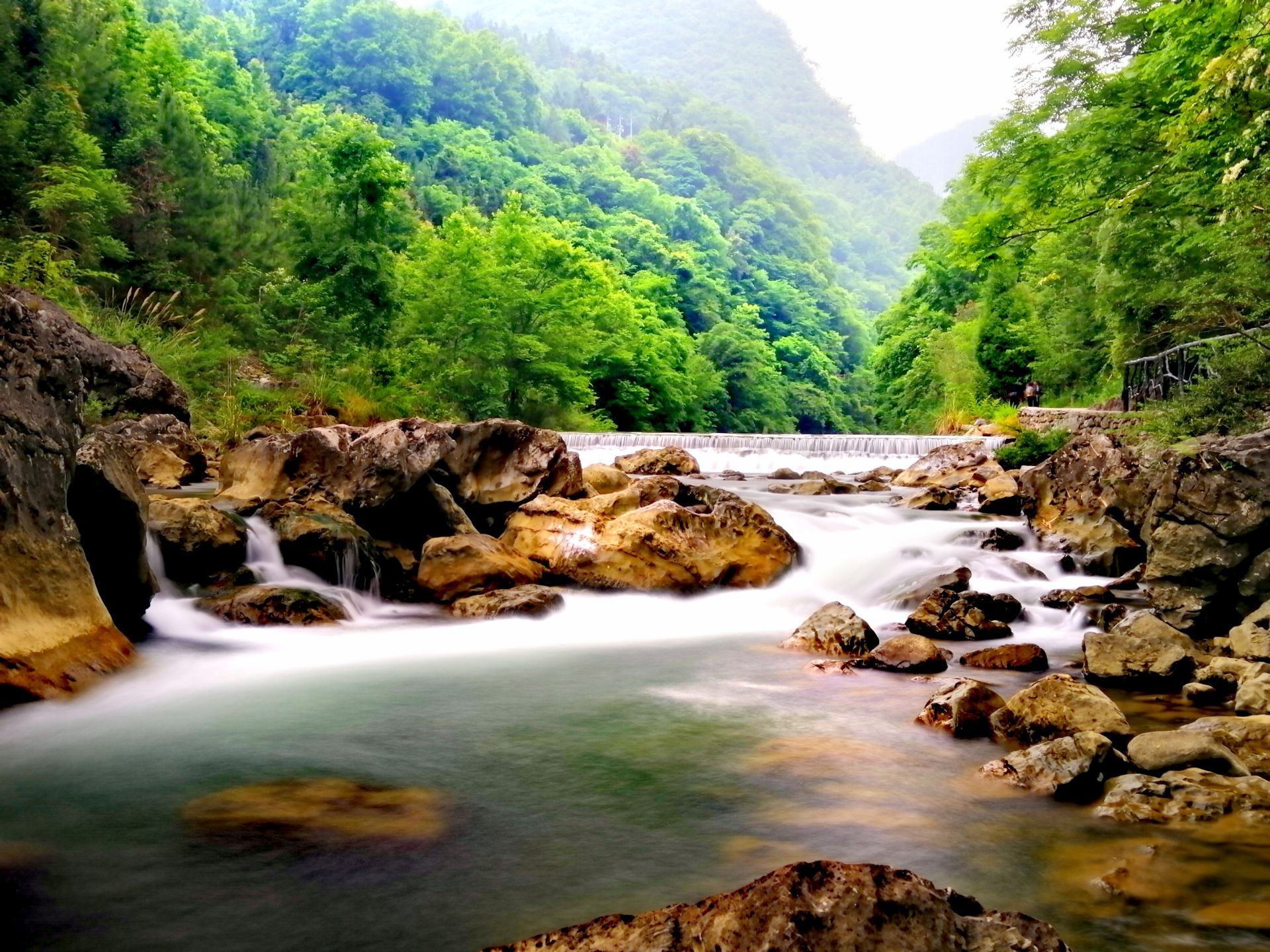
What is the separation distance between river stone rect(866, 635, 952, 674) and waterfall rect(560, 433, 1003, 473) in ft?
61.3

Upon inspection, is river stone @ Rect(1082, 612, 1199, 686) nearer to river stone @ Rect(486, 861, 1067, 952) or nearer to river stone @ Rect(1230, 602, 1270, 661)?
river stone @ Rect(1230, 602, 1270, 661)

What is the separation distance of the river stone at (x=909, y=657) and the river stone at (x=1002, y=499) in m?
8.99

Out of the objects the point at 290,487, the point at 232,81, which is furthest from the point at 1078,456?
the point at 232,81

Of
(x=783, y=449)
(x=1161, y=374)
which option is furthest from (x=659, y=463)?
(x=1161, y=374)

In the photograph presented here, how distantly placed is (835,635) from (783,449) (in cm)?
2134

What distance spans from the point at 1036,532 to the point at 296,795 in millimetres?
12054

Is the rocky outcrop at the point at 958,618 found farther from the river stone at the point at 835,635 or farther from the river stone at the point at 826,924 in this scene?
the river stone at the point at 826,924

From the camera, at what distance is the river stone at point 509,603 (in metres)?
9.59

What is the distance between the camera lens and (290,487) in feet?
39.0

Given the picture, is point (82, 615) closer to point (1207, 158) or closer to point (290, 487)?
point (290, 487)

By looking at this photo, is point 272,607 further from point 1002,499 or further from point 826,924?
point 1002,499

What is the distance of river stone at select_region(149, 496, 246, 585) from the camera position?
9469mm

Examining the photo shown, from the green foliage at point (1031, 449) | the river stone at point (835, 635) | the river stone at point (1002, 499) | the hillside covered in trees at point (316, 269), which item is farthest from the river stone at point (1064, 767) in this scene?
the hillside covered in trees at point (316, 269)

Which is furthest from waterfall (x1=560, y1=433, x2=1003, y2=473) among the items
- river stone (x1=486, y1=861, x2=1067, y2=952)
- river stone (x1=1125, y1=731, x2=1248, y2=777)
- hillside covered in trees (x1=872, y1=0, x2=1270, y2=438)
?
river stone (x1=486, y1=861, x2=1067, y2=952)
